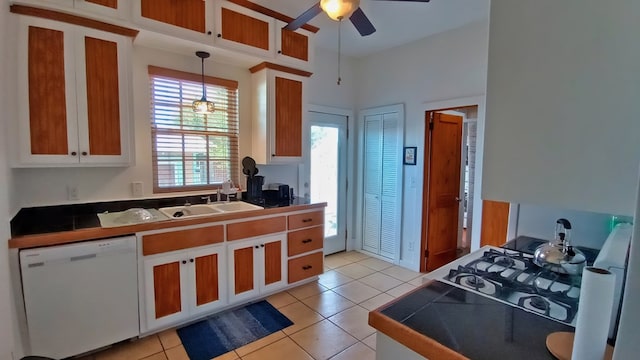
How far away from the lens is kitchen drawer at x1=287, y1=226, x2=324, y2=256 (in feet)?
10.7

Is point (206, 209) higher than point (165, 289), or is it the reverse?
point (206, 209)

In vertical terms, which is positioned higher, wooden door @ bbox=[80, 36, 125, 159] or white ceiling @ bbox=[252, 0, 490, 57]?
white ceiling @ bbox=[252, 0, 490, 57]

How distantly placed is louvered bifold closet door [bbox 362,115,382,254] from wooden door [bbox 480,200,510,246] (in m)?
1.40

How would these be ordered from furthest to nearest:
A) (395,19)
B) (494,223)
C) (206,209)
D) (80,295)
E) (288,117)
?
(288,117)
(494,223)
(395,19)
(206,209)
(80,295)

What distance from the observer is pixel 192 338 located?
8.05 ft

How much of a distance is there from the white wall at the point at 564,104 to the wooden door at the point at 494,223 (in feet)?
9.42

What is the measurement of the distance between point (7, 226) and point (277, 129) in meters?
2.23

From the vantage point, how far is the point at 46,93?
81.9 inches

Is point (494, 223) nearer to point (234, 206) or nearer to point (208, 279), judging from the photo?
point (234, 206)

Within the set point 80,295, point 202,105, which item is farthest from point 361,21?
point 80,295

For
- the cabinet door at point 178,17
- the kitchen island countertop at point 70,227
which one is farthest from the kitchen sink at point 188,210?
the cabinet door at point 178,17

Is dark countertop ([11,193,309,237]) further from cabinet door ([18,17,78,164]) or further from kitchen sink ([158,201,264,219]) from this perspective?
cabinet door ([18,17,78,164])

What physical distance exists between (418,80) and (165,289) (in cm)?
359

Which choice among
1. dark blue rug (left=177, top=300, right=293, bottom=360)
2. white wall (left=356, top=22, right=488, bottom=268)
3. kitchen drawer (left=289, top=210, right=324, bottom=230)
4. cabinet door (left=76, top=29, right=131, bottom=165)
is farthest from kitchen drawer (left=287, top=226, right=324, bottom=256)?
cabinet door (left=76, top=29, right=131, bottom=165)
